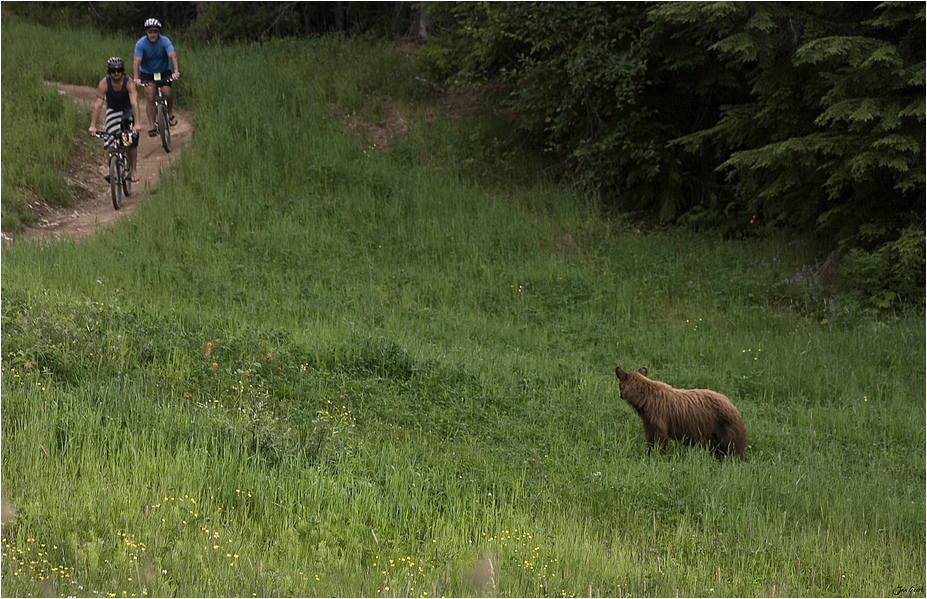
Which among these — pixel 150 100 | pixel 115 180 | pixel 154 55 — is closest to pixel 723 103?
pixel 154 55

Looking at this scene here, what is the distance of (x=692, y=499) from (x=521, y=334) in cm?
561

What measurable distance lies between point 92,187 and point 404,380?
9.62m

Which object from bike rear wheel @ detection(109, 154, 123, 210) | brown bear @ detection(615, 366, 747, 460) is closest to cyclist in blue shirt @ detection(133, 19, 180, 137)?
bike rear wheel @ detection(109, 154, 123, 210)

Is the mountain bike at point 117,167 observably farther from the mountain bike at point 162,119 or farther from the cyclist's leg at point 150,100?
the mountain bike at point 162,119

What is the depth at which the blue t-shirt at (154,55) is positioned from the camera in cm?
1577

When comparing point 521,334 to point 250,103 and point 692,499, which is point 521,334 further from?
point 250,103

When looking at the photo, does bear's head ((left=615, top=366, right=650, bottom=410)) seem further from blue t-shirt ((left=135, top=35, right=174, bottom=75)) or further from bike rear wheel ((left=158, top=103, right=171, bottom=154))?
bike rear wheel ((left=158, top=103, right=171, bottom=154))

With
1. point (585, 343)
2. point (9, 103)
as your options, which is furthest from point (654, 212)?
point (9, 103)

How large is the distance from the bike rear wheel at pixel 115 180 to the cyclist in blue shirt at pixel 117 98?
54 centimetres

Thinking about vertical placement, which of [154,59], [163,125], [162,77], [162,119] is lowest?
[163,125]

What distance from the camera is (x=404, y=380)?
10023 mm

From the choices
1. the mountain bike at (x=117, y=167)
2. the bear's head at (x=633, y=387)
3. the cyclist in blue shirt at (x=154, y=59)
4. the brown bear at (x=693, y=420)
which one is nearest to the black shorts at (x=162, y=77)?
the cyclist in blue shirt at (x=154, y=59)

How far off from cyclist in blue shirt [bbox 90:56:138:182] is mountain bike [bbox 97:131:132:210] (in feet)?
0.35

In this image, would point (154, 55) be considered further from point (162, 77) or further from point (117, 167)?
point (117, 167)
